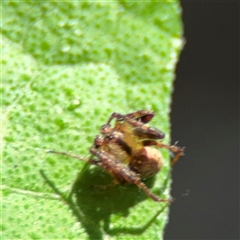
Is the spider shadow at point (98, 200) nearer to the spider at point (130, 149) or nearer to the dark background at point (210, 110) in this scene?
the spider at point (130, 149)

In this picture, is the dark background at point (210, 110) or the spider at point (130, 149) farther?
the dark background at point (210, 110)

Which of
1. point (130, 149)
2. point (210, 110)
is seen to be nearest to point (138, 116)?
point (130, 149)

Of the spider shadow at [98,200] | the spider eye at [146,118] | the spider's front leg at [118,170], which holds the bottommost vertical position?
the spider shadow at [98,200]

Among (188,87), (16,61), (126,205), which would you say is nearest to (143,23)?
(16,61)

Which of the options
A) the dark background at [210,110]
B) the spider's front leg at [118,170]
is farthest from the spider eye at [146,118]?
the dark background at [210,110]

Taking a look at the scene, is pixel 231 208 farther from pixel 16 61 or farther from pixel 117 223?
pixel 16 61

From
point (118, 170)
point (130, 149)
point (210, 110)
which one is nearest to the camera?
point (118, 170)

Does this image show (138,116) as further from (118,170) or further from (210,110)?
(210,110)

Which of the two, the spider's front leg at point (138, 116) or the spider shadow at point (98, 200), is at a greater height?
the spider's front leg at point (138, 116)
